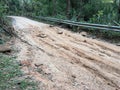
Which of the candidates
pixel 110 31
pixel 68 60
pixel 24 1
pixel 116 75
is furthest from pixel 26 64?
pixel 24 1

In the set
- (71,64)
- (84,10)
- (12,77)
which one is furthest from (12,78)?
(84,10)

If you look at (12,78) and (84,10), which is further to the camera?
(84,10)

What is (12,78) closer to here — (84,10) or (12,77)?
(12,77)

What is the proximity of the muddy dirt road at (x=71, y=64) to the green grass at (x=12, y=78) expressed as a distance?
243 mm

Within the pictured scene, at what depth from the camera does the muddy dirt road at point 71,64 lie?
245 inches

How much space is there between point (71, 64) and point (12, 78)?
2132mm

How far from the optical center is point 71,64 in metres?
7.75

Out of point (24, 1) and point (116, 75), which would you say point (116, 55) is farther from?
point (24, 1)

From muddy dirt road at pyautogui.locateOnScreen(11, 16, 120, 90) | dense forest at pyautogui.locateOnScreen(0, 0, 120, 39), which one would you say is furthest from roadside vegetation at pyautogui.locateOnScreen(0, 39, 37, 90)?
dense forest at pyautogui.locateOnScreen(0, 0, 120, 39)

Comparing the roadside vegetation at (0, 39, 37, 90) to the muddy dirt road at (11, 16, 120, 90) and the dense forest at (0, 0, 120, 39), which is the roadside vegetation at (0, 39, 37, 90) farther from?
the dense forest at (0, 0, 120, 39)

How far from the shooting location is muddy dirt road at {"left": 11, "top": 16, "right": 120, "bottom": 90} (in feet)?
20.4

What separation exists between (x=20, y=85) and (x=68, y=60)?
2.54m

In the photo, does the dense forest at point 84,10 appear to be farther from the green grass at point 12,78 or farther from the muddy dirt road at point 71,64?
the green grass at point 12,78

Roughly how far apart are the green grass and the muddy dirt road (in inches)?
9.5
